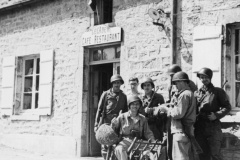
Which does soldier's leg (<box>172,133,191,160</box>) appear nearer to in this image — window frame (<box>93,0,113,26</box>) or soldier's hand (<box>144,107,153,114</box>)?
soldier's hand (<box>144,107,153,114</box>)

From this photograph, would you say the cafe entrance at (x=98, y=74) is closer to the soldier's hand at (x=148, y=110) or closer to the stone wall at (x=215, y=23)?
the stone wall at (x=215, y=23)

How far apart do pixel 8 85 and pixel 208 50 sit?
236 inches

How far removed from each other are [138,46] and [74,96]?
214 cm

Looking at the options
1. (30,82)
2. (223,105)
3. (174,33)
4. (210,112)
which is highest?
(174,33)

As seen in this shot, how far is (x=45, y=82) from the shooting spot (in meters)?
9.77

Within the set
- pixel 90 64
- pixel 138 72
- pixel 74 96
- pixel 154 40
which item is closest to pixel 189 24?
pixel 154 40

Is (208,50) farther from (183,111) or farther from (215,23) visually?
(183,111)

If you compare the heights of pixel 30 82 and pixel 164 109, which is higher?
pixel 30 82

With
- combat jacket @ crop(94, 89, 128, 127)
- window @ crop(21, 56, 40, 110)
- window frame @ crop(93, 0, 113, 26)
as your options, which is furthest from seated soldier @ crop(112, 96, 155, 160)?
window @ crop(21, 56, 40, 110)

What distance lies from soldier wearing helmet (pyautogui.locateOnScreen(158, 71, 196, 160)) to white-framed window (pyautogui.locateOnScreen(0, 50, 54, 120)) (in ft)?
17.2

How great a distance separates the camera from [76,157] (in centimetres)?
880

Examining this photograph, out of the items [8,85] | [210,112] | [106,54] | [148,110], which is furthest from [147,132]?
[8,85]

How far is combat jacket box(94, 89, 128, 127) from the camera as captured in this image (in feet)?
22.1

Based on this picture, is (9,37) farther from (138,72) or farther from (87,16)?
(138,72)
